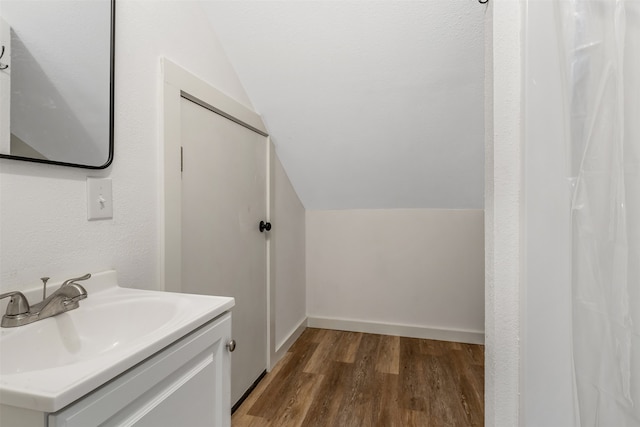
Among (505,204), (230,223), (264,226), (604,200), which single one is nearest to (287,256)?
(264,226)

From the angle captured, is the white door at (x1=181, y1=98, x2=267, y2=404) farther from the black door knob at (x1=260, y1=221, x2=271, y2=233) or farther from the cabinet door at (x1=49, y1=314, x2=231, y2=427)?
the cabinet door at (x1=49, y1=314, x2=231, y2=427)

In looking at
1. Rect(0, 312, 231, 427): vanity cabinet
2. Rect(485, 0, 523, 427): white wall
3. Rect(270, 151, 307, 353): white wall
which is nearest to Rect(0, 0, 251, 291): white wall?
Rect(0, 312, 231, 427): vanity cabinet

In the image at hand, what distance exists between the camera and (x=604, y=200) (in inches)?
20.3

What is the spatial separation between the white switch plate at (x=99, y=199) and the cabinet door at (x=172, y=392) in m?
0.52

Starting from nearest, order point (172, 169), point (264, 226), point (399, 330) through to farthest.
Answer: point (172, 169)
point (264, 226)
point (399, 330)

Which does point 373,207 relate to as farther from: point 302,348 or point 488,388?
point 488,388

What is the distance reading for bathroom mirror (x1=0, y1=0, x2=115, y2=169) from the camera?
0.73 meters

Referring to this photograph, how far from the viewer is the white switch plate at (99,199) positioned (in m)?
0.90

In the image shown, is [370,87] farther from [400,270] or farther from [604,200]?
[400,270]

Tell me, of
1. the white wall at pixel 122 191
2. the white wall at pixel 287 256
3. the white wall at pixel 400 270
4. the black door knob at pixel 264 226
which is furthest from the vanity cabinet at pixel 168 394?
the white wall at pixel 400 270

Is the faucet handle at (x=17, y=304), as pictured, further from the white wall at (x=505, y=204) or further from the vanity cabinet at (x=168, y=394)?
the white wall at (x=505, y=204)

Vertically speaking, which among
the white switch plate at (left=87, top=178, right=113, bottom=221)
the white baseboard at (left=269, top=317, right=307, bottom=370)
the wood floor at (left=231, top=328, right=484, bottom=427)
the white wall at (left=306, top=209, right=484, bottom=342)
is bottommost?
the wood floor at (left=231, top=328, right=484, bottom=427)

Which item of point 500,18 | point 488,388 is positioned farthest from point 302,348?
point 500,18

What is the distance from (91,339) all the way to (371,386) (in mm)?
1504
